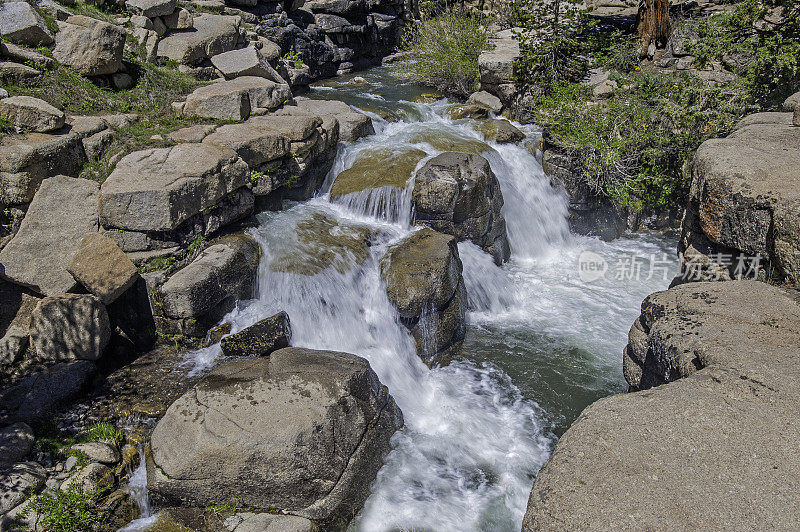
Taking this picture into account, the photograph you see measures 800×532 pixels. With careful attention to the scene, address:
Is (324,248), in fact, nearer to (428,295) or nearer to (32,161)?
(428,295)

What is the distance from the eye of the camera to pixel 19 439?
531 centimetres

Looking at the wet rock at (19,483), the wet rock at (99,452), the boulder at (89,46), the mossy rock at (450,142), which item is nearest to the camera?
the wet rock at (19,483)

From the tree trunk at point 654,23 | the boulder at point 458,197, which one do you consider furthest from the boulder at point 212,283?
the tree trunk at point 654,23

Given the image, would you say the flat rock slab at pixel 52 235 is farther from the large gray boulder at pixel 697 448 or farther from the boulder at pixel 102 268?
the large gray boulder at pixel 697 448

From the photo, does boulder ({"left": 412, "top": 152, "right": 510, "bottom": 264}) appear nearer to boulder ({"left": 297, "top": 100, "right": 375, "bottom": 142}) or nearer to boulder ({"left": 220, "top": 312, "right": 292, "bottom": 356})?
boulder ({"left": 297, "top": 100, "right": 375, "bottom": 142})

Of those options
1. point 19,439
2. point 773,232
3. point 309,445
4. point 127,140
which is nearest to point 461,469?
point 309,445

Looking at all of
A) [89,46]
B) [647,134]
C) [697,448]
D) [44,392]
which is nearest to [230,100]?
[89,46]

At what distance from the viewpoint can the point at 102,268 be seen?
6.83 metres

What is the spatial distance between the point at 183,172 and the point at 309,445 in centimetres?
469

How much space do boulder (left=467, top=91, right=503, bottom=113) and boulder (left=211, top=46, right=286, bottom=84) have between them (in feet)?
18.2

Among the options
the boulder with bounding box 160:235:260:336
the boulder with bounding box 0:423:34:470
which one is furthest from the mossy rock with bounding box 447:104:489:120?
the boulder with bounding box 0:423:34:470

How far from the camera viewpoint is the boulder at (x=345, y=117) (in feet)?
37.3

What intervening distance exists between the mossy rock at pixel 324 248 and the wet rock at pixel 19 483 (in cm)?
388

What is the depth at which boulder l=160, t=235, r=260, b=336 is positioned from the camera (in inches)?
273
